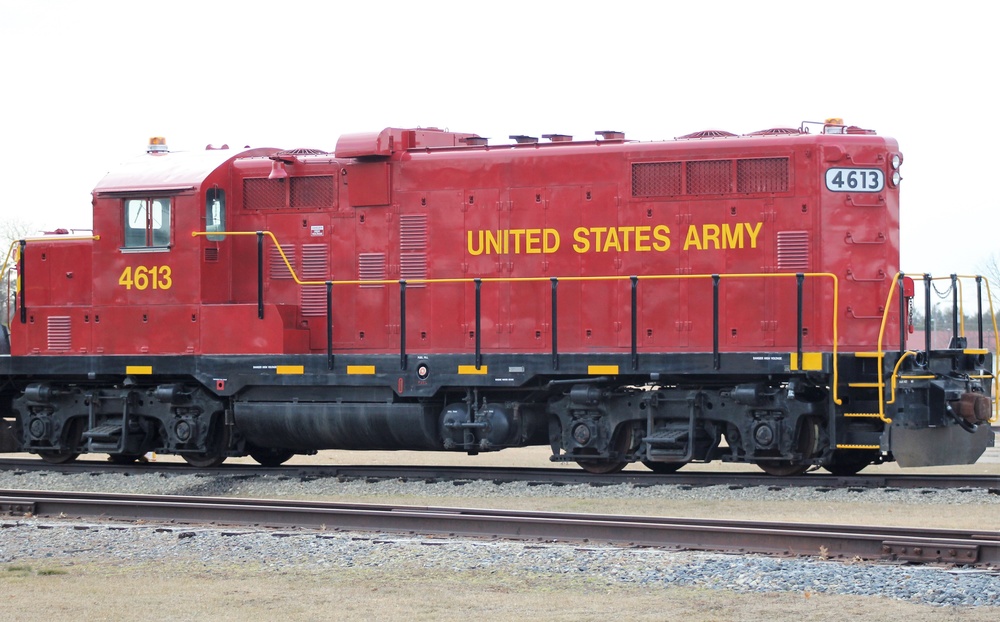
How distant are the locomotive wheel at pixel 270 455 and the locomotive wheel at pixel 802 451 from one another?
19.8ft

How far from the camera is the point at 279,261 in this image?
15.2m

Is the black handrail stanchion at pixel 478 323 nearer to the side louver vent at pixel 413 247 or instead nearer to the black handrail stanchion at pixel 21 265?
the side louver vent at pixel 413 247

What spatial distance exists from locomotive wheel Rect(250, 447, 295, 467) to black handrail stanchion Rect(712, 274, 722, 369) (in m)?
5.67

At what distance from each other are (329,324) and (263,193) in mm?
1950

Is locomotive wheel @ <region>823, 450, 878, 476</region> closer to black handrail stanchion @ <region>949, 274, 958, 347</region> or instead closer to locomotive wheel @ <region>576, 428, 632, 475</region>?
black handrail stanchion @ <region>949, 274, 958, 347</region>

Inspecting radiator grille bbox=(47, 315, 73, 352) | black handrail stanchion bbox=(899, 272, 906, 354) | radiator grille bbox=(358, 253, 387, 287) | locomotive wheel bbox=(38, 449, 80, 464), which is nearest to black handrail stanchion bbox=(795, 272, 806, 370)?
black handrail stanchion bbox=(899, 272, 906, 354)

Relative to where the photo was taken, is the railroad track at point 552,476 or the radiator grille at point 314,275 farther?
the radiator grille at point 314,275

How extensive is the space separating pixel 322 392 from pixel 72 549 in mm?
5184

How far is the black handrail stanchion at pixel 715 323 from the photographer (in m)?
13.0

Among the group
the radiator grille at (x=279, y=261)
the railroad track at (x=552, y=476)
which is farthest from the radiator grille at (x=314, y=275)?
the railroad track at (x=552, y=476)

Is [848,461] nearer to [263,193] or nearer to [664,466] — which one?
[664,466]

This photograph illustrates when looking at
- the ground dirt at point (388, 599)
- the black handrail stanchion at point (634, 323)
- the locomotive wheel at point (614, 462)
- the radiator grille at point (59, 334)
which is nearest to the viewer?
the ground dirt at point (388, 599)

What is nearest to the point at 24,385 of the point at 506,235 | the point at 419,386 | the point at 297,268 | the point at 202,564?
the point at 297,268

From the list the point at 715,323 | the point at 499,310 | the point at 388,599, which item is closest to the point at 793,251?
the point at 715,323
